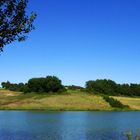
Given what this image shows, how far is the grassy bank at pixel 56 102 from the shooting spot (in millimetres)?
156050

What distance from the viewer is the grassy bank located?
512 ft

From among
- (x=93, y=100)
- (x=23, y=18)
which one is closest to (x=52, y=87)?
(x=93, y=100)

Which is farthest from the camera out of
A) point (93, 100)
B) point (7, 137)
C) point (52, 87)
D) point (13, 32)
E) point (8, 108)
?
point (52, 87)

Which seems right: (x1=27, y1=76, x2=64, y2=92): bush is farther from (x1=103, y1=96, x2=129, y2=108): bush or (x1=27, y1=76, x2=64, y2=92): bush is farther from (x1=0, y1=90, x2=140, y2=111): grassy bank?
(x1=103, y1=96, x2=129, y2=108): bush

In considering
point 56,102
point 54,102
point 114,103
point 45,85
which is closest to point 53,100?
point 54,102

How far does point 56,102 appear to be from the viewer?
16038 cm

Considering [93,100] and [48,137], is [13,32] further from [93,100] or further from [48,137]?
[93,100]

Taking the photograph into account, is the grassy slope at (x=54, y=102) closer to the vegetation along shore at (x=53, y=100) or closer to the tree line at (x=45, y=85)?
the vegetation along shore at (x=53, y=100)

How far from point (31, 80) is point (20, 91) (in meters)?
11.5

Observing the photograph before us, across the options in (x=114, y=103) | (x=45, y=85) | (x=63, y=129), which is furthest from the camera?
(x=45, y=85)

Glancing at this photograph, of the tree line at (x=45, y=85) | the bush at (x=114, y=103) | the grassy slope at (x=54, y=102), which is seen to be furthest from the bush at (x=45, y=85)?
the bush at (x=114, y=103)

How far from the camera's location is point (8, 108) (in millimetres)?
153750

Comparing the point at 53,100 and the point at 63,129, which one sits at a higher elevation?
the point at 53,100

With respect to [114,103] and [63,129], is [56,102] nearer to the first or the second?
[114,103]
